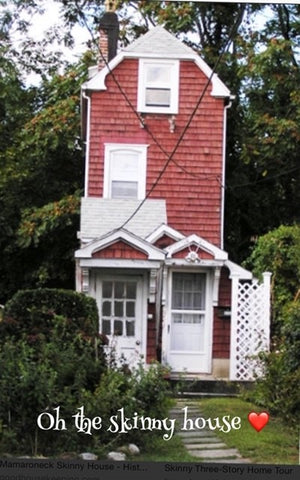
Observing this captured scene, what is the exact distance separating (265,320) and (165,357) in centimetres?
48

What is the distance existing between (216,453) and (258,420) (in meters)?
0.24

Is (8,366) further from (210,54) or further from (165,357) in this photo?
(210,54)

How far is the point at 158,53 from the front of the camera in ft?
17.3

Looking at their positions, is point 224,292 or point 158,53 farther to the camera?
point 158,53

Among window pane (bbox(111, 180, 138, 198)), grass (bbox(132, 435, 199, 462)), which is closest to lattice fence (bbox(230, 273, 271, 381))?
grass (bbox(132, 435, 199, 462))

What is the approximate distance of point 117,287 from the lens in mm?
5066

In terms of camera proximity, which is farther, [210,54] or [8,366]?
[210,54]

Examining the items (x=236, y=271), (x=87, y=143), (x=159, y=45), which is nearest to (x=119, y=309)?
(x=236, y=271)

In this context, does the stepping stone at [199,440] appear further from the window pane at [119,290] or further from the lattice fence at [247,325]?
the window pane at [119,290]

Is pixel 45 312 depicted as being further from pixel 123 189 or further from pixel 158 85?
pixel 158 85

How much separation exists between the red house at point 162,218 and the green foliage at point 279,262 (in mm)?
55

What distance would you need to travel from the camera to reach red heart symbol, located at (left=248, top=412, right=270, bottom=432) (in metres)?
4.79

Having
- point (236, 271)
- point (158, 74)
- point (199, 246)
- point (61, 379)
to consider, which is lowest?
point (61, 379)

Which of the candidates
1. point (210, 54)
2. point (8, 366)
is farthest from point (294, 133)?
point (8, 366)
